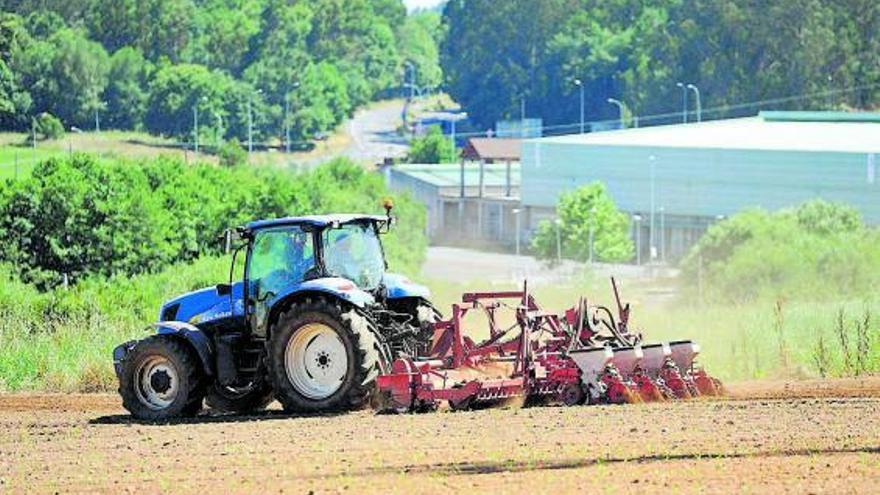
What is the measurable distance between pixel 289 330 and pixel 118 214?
39048mm

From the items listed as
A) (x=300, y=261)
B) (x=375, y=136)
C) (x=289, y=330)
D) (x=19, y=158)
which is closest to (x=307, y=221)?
(x=300, y=261)

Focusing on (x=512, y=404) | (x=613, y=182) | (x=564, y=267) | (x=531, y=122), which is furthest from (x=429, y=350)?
(x=531, y=122)

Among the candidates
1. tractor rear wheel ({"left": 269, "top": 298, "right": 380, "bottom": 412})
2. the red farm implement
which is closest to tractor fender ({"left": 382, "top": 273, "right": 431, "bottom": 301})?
the red farm implement

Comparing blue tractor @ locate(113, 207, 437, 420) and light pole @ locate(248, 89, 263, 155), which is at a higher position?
light pole @ locate(248, 89, 263, 155)

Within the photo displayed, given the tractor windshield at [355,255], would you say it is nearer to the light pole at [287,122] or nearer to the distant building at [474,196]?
the distant building at [474,196]

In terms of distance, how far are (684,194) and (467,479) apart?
74562mm

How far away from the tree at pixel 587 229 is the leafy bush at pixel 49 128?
35.8 m

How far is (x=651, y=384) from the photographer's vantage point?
968 inches

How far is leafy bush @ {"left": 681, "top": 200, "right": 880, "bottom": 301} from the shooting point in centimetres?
5912

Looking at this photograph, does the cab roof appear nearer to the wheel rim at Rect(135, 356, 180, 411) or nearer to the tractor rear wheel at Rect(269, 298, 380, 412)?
the tractor rear wheel at Rect(269, 298, 380, 412)

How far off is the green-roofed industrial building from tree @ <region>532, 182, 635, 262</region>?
1149 millimetres

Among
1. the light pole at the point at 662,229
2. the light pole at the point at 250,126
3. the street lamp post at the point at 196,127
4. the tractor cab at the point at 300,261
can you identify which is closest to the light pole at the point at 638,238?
the light pole at the point at 662,229

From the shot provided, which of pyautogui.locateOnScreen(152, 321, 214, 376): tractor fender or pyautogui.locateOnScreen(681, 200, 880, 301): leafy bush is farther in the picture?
pyautogui.locateOnScreen(681, 200, 880, 301): leafy bush

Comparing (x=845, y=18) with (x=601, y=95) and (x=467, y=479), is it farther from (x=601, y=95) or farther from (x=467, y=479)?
(x=467, y=479)
